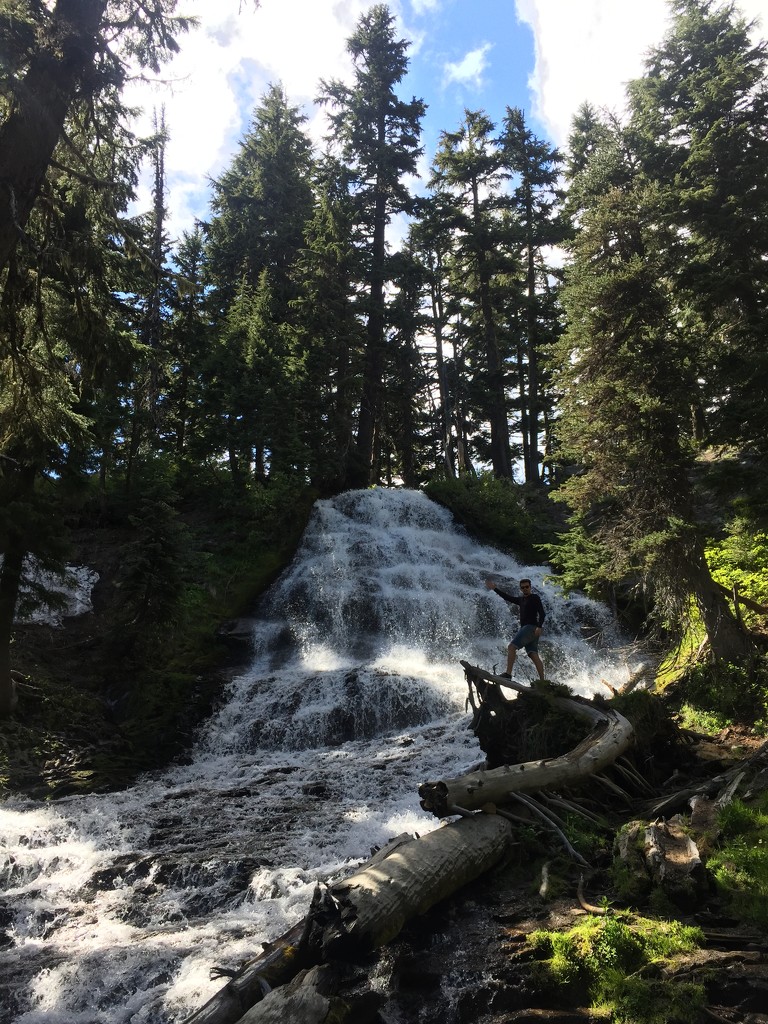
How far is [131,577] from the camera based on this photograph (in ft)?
47.3

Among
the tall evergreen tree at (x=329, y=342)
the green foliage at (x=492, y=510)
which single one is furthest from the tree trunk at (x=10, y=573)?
the green foliage at (x=492, y=510)

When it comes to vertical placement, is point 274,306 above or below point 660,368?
above

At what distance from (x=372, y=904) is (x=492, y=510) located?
70.4 feet

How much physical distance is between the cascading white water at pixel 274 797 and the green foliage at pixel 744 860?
3.73 meters

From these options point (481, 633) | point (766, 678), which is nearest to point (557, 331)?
point (481, 633)

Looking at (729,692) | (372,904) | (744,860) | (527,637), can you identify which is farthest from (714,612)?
(372,904)

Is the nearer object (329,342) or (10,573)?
(10,573)

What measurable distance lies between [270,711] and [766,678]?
1014 centimetres

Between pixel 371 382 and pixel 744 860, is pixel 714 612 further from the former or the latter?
pixel 371 382

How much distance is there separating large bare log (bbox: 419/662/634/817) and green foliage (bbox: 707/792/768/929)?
1704 millimetres

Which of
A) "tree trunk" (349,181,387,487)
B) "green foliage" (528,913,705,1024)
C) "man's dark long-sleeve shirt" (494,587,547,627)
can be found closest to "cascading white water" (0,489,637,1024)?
"man's dark long-sleeve shirt" (494,587,547,627)

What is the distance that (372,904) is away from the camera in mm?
5074

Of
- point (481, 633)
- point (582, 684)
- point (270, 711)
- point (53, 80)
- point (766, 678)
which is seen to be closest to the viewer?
point (53, 80)

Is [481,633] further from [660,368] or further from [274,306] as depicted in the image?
[274,306]
